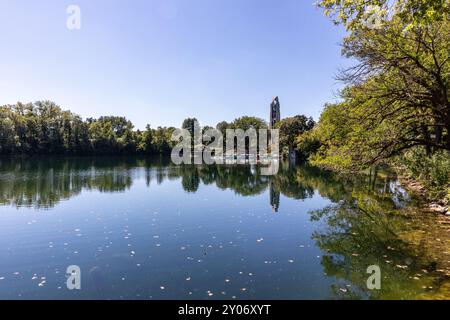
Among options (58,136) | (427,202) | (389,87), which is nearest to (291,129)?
(427,202)

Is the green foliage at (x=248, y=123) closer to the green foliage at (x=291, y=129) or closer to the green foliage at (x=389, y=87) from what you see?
the green foliage at (x=291, y=129)

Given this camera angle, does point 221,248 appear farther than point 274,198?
No

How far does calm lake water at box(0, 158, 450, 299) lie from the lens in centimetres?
696

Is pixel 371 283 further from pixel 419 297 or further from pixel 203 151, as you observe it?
pixel 203 151

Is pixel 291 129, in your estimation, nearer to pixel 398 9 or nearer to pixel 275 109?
pixel 275 109

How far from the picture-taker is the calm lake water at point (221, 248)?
696cm

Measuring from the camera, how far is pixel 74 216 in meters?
14.2

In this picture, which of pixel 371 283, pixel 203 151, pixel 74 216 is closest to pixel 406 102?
pixel 371 283

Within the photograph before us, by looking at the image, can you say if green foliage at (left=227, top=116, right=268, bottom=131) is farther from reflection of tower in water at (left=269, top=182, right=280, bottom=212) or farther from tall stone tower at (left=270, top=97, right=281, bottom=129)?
reflection of tower in water at (left=269, top=182, right=280, bottom=212)

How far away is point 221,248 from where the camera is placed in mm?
A: 9898

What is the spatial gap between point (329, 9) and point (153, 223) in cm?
1011

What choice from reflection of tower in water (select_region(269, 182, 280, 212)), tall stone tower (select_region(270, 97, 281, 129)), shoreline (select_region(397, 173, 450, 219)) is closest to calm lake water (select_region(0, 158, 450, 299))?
reflection of tower in water (select_region(269, 182, 280, 212))
